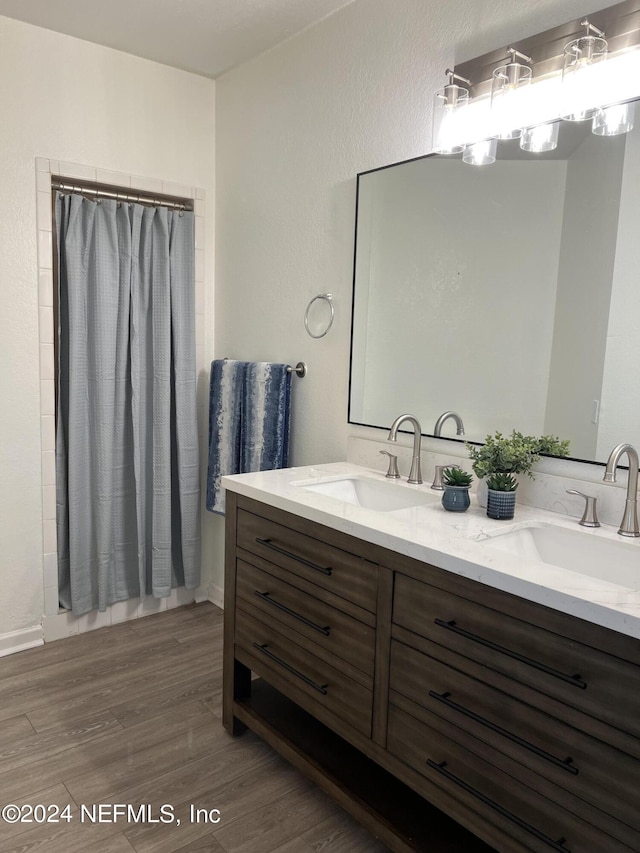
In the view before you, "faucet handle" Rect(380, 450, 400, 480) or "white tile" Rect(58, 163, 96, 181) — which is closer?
"faucet handle" Rect(380, 450, 400, 480)

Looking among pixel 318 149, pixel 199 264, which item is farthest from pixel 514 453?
pixel 199 264

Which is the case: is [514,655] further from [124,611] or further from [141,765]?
[124,611]

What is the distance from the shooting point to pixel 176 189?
296 cm

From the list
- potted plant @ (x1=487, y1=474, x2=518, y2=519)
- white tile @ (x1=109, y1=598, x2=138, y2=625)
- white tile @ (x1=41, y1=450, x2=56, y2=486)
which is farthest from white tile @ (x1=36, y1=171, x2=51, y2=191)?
potted plant @ (x1=487, y1=474, x2=518, y2=519)

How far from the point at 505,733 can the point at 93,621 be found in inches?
85.7

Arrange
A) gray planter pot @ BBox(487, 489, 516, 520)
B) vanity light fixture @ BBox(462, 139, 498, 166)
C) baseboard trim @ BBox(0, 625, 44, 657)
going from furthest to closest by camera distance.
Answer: baseboard trim @ BBox(0, 625, 44, 657), vanity light fixture @ BBox(462, 139, 498, 166), gray planter pot @ BBox(487, 489, 516, 520)

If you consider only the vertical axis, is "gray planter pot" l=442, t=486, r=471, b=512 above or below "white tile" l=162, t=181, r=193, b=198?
below

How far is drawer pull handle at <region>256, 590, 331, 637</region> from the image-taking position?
1.72m

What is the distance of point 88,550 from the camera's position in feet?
9.27

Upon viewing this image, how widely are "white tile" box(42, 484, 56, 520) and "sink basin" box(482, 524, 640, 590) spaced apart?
1.97 m

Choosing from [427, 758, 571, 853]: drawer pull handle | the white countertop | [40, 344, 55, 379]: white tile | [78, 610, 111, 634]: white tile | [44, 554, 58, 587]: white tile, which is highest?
[40, 344, 55, 379]: white tile

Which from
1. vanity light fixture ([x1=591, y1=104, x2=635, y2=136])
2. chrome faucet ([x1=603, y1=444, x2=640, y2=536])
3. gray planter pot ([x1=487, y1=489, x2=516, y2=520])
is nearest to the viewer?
chrome faucet ([x1=603, y1=444, x2=640, y2=536])

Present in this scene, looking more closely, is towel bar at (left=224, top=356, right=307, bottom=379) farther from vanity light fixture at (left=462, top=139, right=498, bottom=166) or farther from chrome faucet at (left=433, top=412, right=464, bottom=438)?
vanity light fixture at (left=462, top=139, right=498, bottom=166)

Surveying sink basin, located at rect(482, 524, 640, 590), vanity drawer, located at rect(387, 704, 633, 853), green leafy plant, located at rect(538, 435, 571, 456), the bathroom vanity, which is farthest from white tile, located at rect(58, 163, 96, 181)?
vanity drawer, located at rect(387, 704, 633, 853)
